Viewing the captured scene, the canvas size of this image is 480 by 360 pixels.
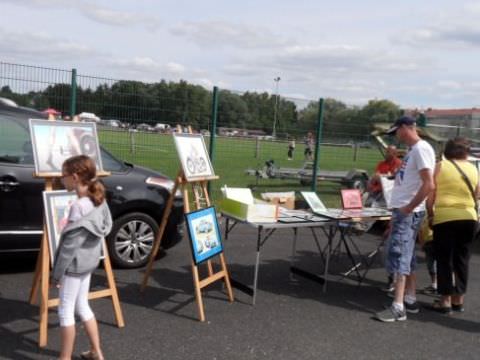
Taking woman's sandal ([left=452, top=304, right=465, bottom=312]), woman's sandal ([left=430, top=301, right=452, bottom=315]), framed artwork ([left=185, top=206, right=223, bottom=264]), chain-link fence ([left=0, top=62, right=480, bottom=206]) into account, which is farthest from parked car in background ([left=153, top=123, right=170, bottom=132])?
woman's sandal ([left=452, top=304, right=465, bottom=312])

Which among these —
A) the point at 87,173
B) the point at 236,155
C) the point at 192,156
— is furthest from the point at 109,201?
the point at 236,155

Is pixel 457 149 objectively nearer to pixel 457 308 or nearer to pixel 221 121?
pixel 457 308

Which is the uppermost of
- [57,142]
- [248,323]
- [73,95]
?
[73,95]

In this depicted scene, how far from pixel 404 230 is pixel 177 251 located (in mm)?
3428

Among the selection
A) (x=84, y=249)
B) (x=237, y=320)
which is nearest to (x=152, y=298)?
(x=237, y=320)

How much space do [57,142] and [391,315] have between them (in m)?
3.55

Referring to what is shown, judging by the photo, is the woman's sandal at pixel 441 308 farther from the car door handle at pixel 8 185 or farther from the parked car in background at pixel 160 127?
the parked car in background at pixel 160 127

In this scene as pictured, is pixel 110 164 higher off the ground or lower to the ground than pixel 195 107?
lower

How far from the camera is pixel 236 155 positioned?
41.7ft

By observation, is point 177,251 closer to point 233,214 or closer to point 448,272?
point 233,214

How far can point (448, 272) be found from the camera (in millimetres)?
5344

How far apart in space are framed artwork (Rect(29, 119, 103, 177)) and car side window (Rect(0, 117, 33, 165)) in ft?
3.88

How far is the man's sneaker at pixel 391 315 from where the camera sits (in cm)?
510

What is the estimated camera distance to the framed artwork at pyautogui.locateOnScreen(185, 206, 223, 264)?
4.88 metres
